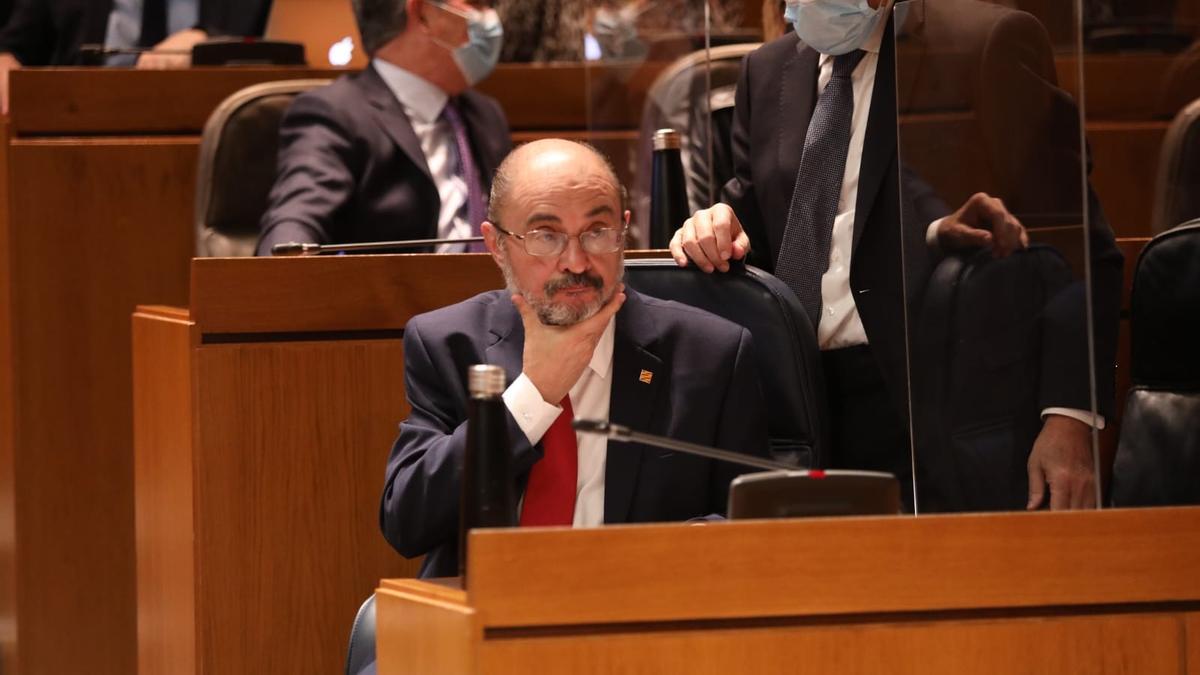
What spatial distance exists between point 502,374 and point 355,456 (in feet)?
3.20

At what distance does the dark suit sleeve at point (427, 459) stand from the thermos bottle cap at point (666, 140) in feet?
2.31

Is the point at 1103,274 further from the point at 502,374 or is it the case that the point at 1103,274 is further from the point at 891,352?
the point at 502,374

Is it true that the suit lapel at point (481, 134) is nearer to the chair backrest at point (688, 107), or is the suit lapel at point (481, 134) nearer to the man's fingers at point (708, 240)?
the chair backrest at point (688, 107)

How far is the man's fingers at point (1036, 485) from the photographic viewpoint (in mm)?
1983

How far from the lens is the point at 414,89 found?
142 inches

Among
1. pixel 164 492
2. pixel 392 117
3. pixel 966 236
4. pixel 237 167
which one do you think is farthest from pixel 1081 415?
pixel 237 167

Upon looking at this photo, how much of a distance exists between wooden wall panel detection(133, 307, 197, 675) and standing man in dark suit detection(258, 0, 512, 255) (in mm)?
399

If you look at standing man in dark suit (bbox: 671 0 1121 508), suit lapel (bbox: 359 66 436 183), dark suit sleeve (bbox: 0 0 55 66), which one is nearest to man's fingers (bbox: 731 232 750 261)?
standing man in dark suit (bbox: 671 0 1121 508)

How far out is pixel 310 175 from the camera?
11.0 ft

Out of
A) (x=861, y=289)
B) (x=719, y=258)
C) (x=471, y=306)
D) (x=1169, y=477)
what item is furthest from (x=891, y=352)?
(x=471, y=306)

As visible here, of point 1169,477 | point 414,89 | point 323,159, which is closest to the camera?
point 1169,477

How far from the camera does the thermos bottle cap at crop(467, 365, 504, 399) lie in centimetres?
173

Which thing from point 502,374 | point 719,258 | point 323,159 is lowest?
point 502,374

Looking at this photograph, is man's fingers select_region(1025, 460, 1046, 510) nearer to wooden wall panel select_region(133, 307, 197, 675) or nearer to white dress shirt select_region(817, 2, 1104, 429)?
white dress shirt select_region(817, 2, 1104, 429)
